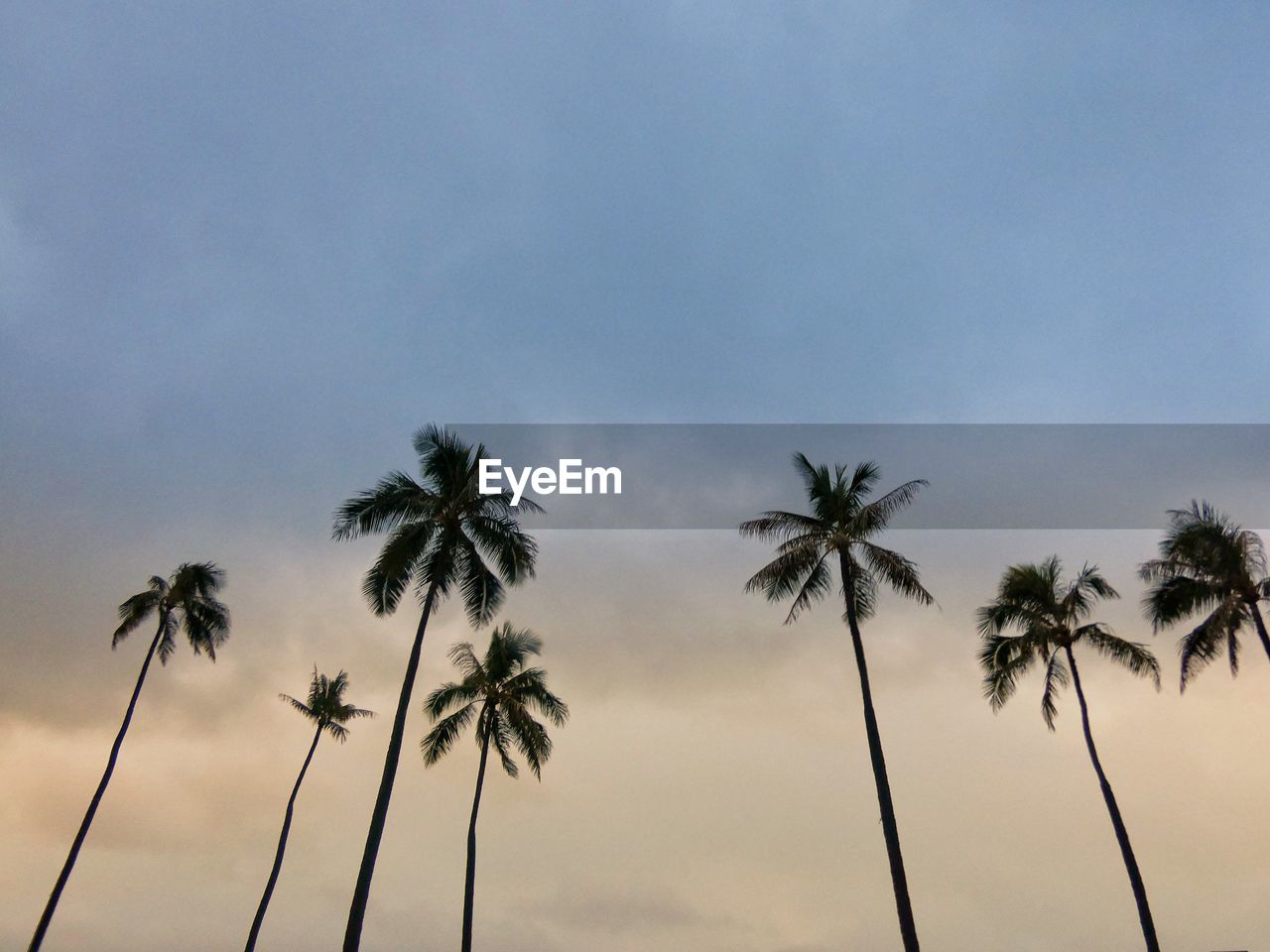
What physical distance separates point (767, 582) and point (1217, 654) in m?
17.0

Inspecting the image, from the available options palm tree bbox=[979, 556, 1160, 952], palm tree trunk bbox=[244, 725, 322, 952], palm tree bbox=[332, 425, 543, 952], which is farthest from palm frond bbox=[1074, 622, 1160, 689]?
palm tree trunk bbox=[244, 725, 322, 952]

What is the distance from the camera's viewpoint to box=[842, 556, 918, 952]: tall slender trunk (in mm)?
20344

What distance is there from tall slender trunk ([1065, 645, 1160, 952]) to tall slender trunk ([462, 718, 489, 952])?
2708 cm

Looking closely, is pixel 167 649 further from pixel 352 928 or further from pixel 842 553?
pixel 842 553

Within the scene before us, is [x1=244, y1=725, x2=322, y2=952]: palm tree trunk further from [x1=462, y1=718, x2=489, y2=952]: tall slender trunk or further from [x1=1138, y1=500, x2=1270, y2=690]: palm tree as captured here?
[x1=1138, y1=500, x2=1270, y2=690]: palm tree

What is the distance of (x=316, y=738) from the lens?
42969mm

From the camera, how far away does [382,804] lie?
69.6ft

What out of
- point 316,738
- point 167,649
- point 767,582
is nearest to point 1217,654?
point 767,582

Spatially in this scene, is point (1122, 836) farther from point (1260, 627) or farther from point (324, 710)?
point (324, 710)

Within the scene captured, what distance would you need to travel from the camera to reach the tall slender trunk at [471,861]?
31.7m

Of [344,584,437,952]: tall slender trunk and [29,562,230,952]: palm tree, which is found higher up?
[29,562,230,952]: palm tree

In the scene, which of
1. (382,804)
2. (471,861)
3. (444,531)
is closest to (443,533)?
(444,531)

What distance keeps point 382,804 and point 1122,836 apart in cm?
2774

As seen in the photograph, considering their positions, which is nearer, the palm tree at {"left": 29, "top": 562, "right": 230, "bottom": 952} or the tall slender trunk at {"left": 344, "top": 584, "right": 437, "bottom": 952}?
the tall slender trunk at {"left": 344, "top": 584, "right": 437, "bottom": 952}
